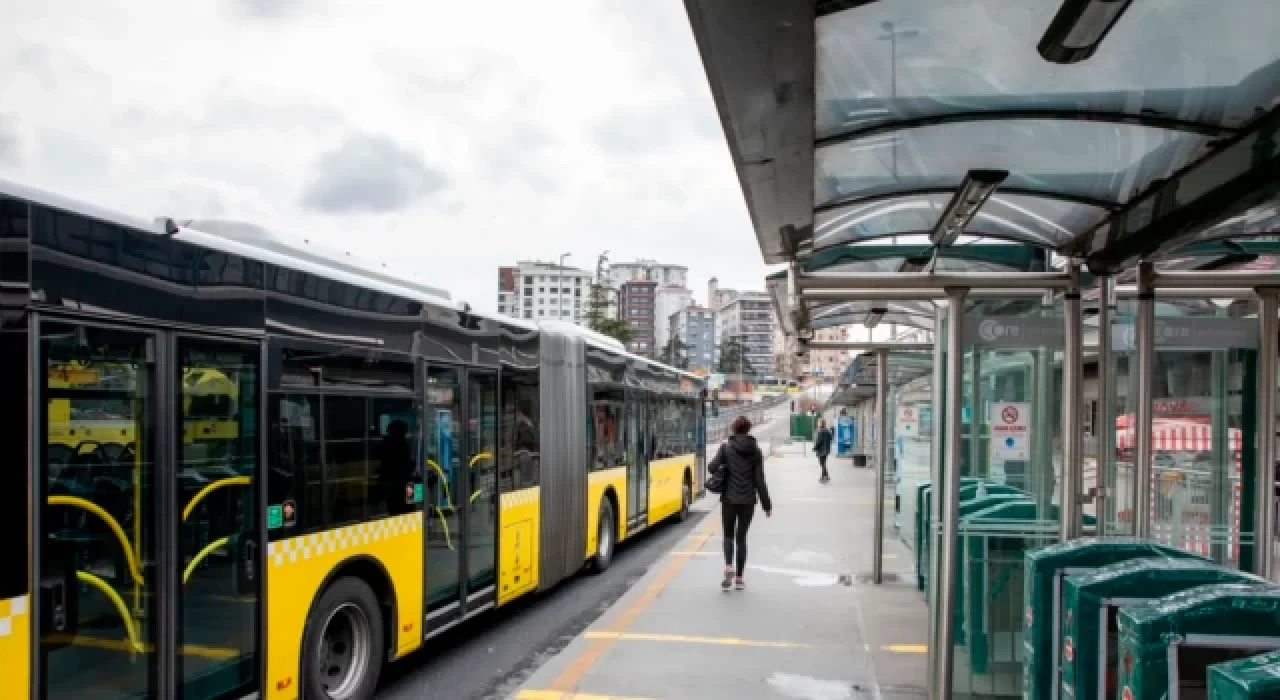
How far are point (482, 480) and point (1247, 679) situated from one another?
630cm

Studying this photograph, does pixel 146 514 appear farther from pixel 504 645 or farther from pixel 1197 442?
pixel 1197 442

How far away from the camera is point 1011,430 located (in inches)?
251

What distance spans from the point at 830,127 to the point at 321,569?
373cm

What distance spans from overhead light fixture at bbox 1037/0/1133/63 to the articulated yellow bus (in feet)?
12.0

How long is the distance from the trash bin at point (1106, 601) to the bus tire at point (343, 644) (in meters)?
3.92

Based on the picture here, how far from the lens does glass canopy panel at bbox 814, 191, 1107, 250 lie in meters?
5.04

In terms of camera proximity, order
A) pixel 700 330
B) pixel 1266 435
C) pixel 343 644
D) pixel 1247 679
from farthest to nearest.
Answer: pixel 700 330 < pixel 343 644 < pixel 1266 435 < pixel 1247 679

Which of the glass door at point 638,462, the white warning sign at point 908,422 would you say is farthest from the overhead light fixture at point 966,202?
the white warning sign at point 908,422

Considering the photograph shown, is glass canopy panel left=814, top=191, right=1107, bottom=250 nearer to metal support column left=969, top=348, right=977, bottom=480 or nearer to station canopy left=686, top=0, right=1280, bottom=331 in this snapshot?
station canopy left=686, top=0, right=1280, bottom=331

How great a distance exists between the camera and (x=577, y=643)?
25.2 ft

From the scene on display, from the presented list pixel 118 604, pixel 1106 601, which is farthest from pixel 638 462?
pixel 1106 601

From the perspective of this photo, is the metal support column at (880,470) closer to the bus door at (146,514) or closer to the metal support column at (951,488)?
the metal support column at (951,488)

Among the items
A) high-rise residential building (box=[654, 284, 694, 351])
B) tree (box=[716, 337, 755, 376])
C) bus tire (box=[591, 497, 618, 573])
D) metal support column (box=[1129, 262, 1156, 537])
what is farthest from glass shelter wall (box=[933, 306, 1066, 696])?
high-rise residential building (box=[654, 284, 694, 351])

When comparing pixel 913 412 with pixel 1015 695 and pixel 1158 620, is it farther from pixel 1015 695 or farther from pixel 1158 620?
pixel 1158 620
